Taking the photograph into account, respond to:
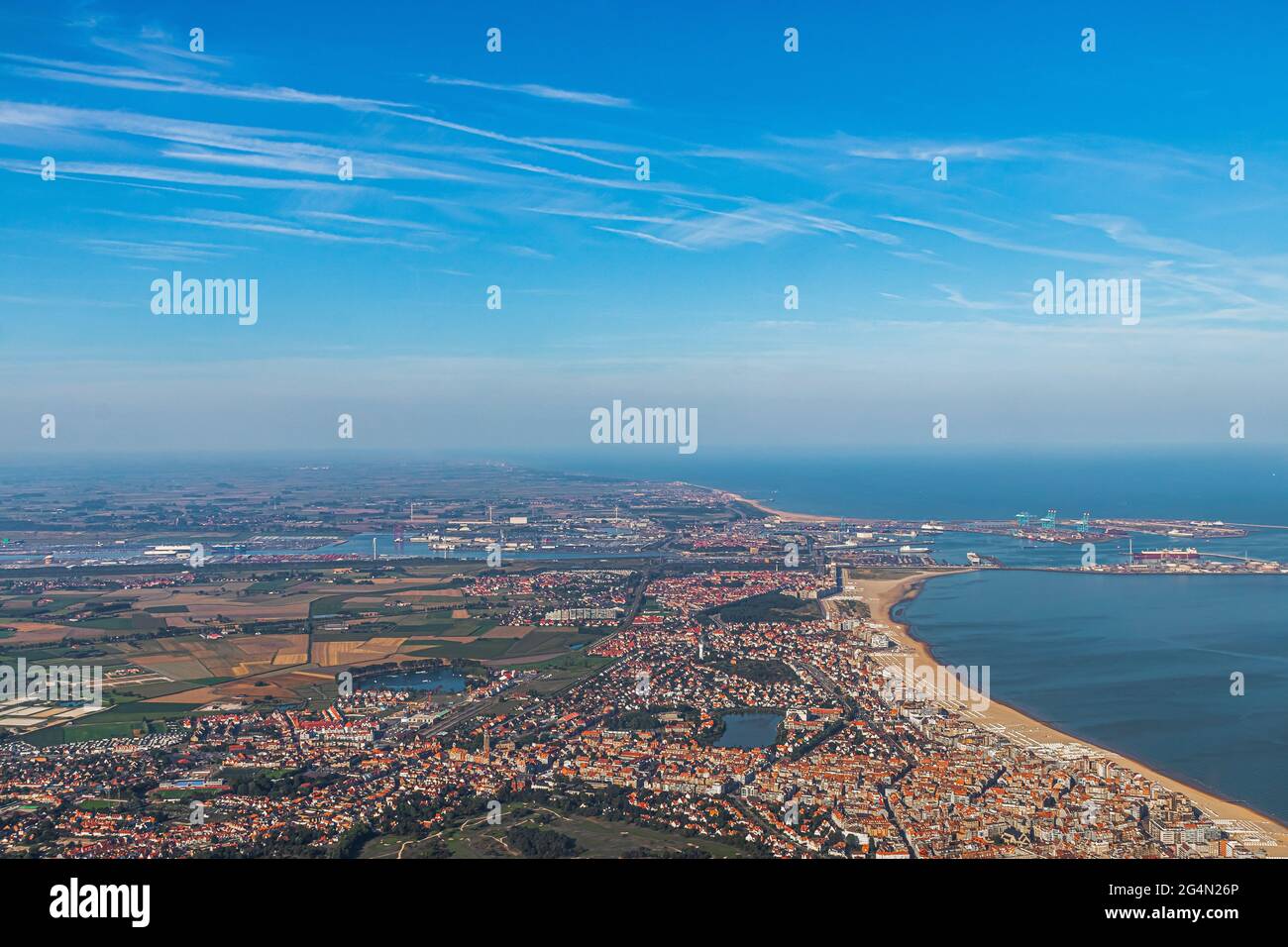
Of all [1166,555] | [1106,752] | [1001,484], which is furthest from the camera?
[1001,484]

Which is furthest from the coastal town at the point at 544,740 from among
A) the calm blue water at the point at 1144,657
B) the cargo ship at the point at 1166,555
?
the cargo ship at the point at 1166,555

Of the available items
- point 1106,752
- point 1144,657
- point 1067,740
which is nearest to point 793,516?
point 1144,657

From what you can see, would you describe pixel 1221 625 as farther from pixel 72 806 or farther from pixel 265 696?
pixel 72 806

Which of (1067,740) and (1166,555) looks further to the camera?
(1166,555)

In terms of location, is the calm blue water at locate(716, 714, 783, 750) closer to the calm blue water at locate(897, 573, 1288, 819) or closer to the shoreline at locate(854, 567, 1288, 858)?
the shoreline at locate(854, 567, 1288, 858)

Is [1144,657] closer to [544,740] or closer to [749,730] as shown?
[749,730]

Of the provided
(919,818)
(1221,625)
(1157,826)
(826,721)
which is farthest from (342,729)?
(1221,625)

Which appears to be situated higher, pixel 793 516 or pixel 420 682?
pixel 793 516
